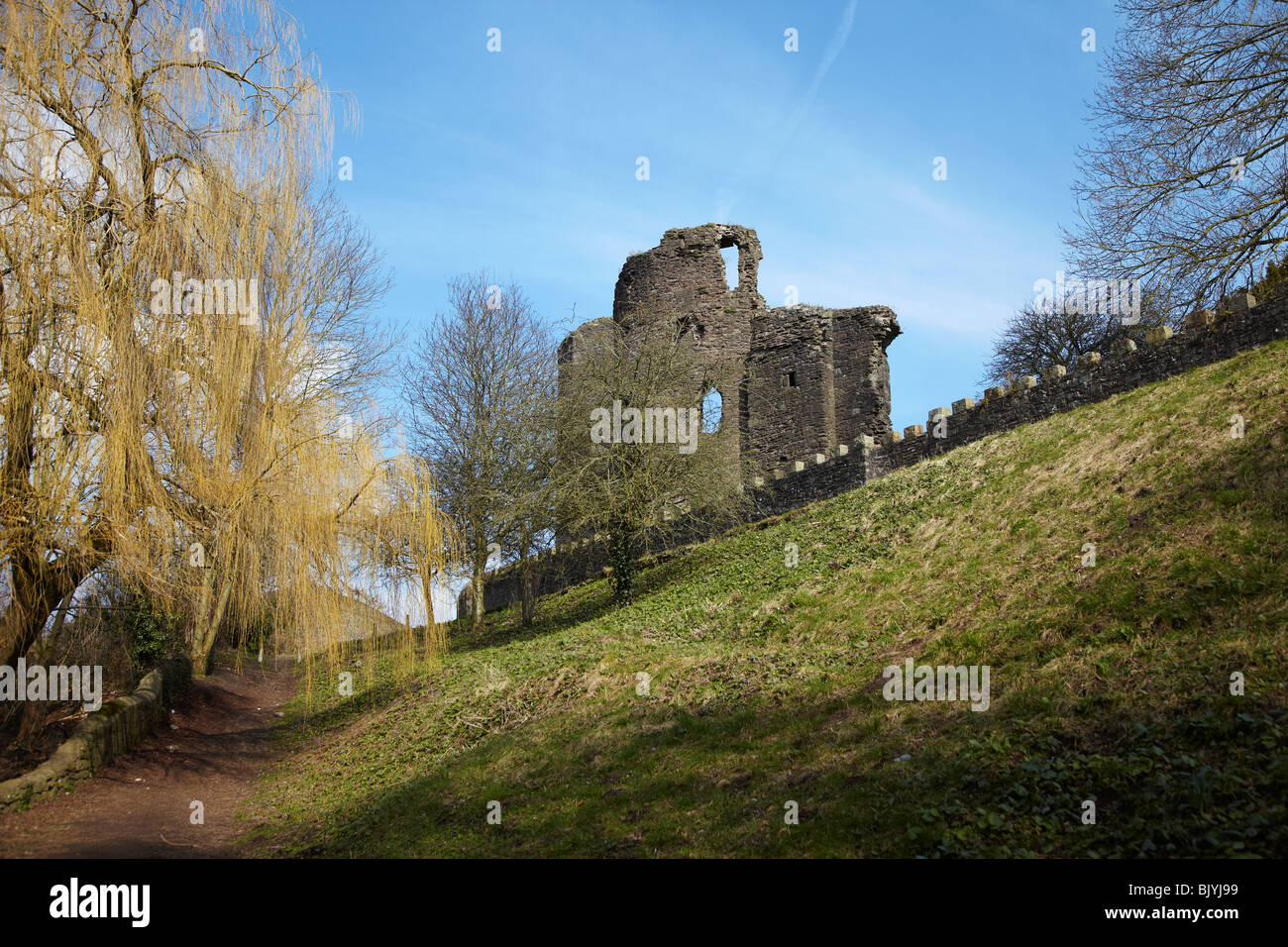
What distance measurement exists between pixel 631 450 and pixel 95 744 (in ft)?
37.1

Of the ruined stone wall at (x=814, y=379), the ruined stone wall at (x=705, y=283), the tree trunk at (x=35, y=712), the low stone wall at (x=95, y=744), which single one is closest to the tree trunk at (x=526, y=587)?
the low stone wall at (x=95, y=744)

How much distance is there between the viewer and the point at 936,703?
8367 millimetres

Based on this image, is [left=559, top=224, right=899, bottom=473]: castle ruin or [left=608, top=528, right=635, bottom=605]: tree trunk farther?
[left=559, top=224, right=899, bottom=473]: castle ruin

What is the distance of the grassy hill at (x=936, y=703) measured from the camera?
20.0 feet

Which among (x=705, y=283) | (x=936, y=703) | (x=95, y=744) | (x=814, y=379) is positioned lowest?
(x=95, y=744)

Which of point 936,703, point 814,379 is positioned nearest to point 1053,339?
point 814,379

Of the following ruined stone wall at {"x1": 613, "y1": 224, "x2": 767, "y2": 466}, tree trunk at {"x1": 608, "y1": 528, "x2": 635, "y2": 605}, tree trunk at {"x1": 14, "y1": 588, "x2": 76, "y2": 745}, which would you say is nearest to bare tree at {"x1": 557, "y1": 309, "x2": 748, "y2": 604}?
tree trunk at {"x1": 608, "y1": 528, "x2": 635, "y2": 605}

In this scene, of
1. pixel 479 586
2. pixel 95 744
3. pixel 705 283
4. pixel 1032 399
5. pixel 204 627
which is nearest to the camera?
pixel 95 744

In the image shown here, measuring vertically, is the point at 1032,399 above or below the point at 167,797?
above

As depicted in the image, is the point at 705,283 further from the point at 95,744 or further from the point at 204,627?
the point at 95,744

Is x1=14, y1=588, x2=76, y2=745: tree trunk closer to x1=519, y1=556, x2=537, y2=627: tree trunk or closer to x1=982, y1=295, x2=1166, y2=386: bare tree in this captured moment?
x1=519, y1=556, x2=537, y2=627: tree trunk

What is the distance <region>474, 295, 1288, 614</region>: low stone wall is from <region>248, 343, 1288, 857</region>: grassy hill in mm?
876

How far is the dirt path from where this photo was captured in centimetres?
837
